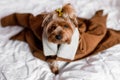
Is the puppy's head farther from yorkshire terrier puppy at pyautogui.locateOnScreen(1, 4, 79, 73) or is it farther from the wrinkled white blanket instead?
the wrinkled white blanket

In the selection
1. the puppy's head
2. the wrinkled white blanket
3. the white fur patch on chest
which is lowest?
the wrinkled white blanket

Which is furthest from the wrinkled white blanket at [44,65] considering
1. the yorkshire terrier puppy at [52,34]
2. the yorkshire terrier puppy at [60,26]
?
the yorkshire terrier puppy at [60,26]

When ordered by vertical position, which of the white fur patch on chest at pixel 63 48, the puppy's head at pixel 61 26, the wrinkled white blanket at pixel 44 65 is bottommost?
the wrinkled white blanket at pixel 44 65

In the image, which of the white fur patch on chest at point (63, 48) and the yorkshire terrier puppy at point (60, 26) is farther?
the white fur patch on chest at point (63, 48)

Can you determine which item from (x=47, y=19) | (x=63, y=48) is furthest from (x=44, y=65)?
(x=47, y=19)

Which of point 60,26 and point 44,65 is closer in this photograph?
point 60,26

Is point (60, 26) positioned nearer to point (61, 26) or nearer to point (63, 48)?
point (61, 26)

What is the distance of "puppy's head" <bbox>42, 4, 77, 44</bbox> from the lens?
1.09 meters

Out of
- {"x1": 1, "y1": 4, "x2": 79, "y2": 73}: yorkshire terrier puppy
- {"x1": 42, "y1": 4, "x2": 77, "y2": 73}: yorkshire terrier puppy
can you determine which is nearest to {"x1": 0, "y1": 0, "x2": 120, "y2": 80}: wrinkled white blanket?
{"x1": 1, "y1": 4, "x2": 79, "y2": 73}: yorkshire terrier puppy

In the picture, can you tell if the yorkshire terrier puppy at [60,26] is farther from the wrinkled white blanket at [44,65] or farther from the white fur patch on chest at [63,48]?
the wrinkled white blanket at [44,65]

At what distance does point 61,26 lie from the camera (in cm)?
109

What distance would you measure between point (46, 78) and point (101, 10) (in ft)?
2.49

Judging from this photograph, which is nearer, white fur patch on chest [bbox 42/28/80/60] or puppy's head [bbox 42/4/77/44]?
puppy's head [bbox 42/4/77/44]

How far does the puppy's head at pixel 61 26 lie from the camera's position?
1.09 metres
